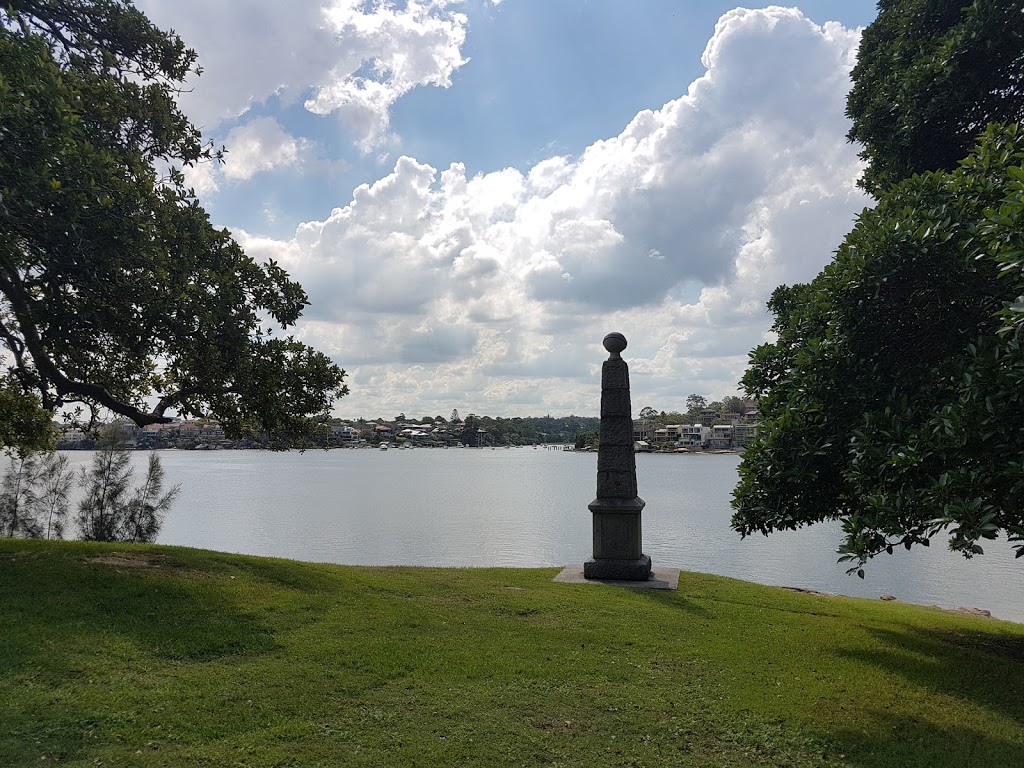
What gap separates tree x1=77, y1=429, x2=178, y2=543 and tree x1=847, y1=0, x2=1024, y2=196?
29.1 meters

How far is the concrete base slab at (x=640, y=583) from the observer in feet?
42.3

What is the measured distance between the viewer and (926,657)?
8.63 m

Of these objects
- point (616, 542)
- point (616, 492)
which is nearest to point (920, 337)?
point (616, 492)

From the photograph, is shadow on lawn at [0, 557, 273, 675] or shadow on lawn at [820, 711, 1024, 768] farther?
shadow on lawn at [0, 557, 273, 675]

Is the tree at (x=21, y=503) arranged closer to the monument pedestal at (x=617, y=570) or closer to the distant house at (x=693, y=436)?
the monument pedestal at (x=617, y=570)

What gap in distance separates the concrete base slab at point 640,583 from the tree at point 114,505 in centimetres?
2215

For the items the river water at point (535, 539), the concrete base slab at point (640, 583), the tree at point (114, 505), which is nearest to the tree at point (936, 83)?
the concrete base slab at point (640, 583)

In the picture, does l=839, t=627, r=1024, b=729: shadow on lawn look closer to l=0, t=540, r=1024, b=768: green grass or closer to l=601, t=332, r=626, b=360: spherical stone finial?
l=0, t=540, r=1024, b=768: green grass

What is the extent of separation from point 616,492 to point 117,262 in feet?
31.5

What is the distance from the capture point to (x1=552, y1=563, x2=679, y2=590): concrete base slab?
12.9m

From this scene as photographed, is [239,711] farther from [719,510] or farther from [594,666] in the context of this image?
[719,510]

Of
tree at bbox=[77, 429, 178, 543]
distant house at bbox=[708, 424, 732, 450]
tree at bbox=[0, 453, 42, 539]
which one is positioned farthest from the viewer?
distant house at bbox=[708, 424, 732, 450]

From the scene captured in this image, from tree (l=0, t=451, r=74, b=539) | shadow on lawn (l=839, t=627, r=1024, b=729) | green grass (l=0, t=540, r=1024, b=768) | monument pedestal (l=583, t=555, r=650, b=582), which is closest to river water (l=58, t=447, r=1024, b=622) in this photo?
tree (l=0, t=451, r=74, b=539)

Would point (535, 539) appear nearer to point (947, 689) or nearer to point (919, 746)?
point (947, 689)
